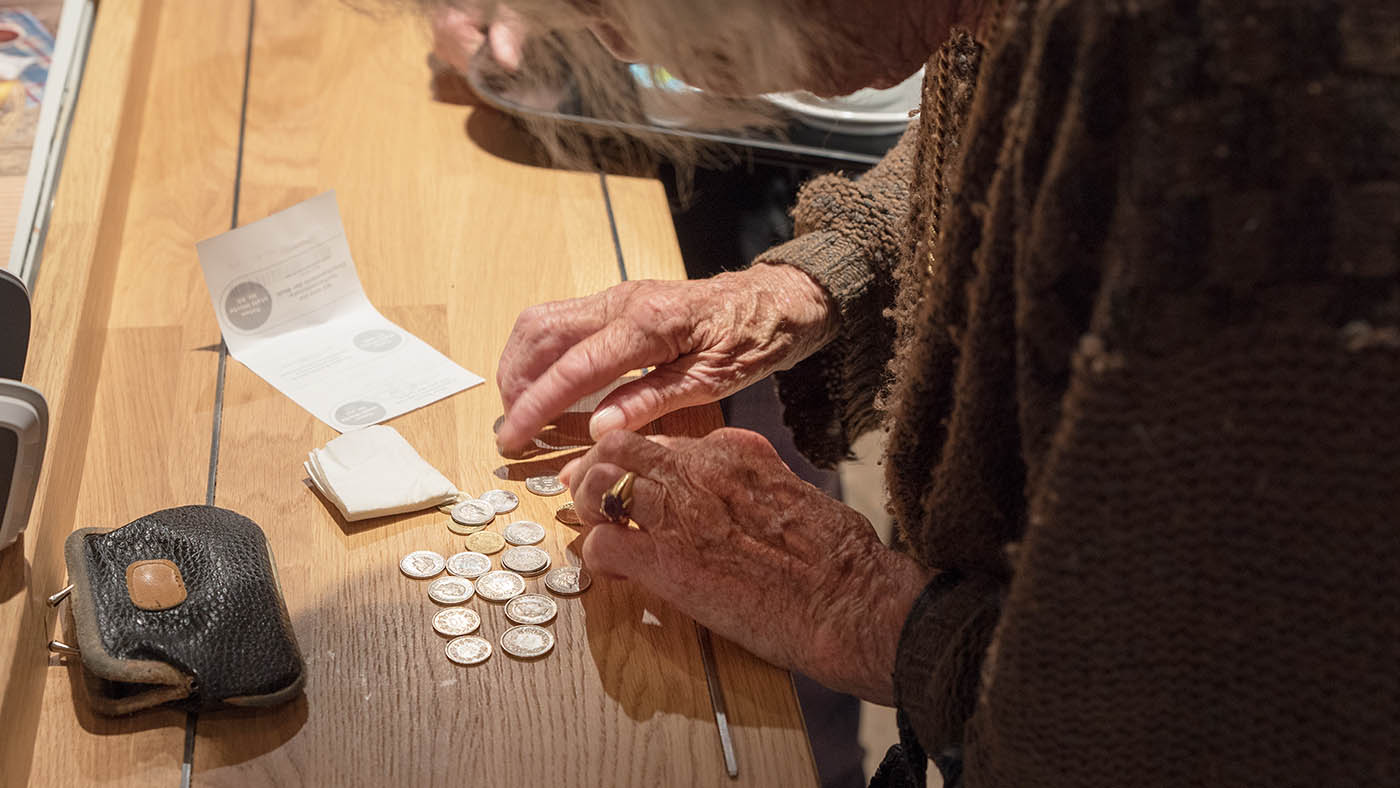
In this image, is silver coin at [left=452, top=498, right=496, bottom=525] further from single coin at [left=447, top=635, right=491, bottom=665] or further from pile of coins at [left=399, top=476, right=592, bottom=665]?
single coin at [left=447, top=635, right=491, bottom=665]

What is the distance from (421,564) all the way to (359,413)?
0.81ft

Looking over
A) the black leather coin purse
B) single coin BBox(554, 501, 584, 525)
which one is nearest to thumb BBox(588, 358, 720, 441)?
single coin BBox(554, 501, 584, 525)

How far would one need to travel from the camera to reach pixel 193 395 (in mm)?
1293

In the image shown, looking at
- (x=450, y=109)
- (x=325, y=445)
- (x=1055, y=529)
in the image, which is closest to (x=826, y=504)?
(x=1055, y=529)

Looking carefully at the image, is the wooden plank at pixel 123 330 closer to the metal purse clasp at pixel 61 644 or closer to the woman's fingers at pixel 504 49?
the metal purse clasp at pixel 61 644

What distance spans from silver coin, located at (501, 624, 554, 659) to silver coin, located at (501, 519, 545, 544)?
11cm

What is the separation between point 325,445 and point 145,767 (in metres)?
0.38

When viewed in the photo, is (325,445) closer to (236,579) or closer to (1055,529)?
(236,579)

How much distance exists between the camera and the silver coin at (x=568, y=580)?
1104mm

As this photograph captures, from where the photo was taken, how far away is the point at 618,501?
1.09 meters

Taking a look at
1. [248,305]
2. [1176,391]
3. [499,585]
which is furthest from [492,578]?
[1176,391]

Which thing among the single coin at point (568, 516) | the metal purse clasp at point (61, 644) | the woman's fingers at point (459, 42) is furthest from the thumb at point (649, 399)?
the woman's fingers at point (459, 42)

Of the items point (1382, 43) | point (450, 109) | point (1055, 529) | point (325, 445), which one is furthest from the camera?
point (450, 109)

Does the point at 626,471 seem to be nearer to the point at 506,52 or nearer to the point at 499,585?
the point at 499,585
